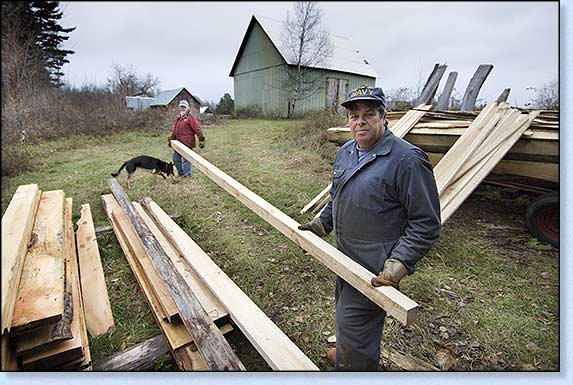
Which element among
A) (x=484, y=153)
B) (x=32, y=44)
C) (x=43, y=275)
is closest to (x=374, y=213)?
(x=43, y=275)

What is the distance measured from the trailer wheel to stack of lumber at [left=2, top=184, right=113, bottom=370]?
2.40m

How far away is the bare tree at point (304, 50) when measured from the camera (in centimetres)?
112

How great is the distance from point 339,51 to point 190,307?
1.21 m

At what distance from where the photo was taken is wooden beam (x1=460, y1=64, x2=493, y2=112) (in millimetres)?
1148

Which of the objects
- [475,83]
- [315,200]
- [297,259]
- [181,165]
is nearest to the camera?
[475,83]

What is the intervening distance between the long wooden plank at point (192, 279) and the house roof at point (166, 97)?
0.69 m

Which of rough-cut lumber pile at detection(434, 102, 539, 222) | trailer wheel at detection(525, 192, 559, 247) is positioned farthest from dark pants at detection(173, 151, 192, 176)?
trailer wheel at detection(525, 192, 559, 247)

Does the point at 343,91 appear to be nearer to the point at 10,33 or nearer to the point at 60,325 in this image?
the point at 10,33

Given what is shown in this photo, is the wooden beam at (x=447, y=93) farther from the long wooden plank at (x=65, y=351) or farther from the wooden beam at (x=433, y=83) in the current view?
the long wooden plank at (x=65, y=351)

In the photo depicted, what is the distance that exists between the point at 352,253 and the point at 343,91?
0.75m

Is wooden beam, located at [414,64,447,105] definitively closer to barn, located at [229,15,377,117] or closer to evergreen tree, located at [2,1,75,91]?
barn, located at [229,15,377,117]

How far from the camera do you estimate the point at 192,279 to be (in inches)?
54.6

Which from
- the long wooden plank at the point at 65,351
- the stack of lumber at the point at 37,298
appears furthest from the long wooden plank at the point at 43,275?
the long wooden plank at the point at 65,351

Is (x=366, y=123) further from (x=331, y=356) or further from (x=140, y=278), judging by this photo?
(x=140, y=278)
